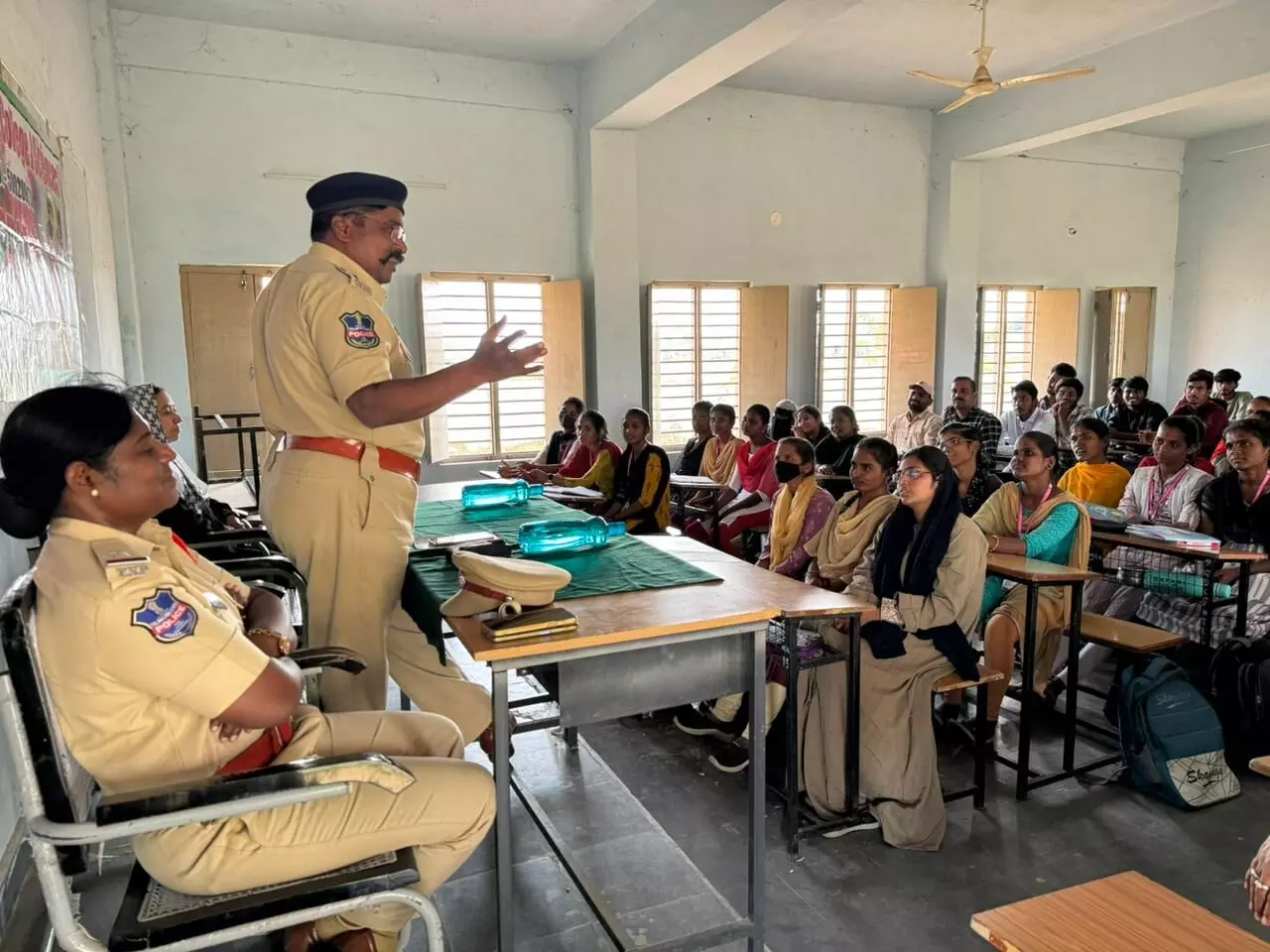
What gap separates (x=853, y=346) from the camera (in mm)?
8102

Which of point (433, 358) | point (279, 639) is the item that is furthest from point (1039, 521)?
point (433, 358)

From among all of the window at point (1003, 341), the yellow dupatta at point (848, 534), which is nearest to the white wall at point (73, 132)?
the yellow dupatta at point (848, 534)

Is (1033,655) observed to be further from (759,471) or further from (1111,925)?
(759,471)

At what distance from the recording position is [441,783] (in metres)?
1.42

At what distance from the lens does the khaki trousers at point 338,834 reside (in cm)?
124

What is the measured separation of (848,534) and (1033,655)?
0.72 metres

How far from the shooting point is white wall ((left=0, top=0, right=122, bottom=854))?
2.43m

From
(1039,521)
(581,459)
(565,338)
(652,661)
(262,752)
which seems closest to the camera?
(262,752)

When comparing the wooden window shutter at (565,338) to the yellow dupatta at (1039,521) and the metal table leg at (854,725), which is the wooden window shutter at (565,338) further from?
the metal table leg at (854,725)

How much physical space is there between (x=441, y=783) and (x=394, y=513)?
2.50ft

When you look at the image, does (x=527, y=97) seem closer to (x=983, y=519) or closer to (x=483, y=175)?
(x=483, y=175)

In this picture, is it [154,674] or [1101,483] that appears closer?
[154,674]

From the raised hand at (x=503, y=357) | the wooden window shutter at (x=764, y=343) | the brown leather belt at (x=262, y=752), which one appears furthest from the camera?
the wooden window shutter at (x=764, y=343)

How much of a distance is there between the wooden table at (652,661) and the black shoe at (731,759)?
0.97m
